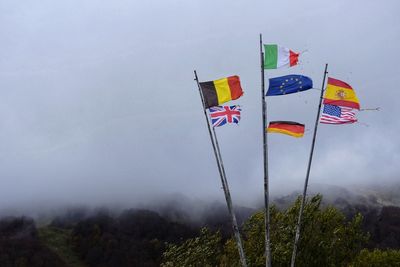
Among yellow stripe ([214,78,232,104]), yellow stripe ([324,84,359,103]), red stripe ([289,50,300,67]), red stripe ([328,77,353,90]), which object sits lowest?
yellow stripe ([324,84,359,103])

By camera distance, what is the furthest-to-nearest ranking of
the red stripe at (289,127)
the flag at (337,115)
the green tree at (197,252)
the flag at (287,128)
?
1. the green tree at (197,252)
2. the flag at (337,115)
3. the red stripe at (289,127)
4. the flag at (287,128)

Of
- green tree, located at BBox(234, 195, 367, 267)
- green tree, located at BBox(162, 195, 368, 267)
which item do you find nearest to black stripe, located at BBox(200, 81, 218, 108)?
green tree, located at BBox(234, 195, 367, 267)

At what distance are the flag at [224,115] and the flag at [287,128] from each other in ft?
6.60

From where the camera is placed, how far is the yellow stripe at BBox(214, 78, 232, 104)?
29812mm

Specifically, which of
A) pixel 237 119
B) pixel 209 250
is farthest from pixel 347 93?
pixel 209 250

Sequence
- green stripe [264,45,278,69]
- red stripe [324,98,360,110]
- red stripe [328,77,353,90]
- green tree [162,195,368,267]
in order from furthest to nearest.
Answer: green tree [162,195,368,267], red stripe [328,77,353,90], red stripe [324,98,360,110], green stripe [264,45,278,69]

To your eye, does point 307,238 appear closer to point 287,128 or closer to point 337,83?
point 337,83

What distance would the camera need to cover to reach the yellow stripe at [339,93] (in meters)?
30.5

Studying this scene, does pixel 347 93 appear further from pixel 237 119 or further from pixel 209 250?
pixel 209 250

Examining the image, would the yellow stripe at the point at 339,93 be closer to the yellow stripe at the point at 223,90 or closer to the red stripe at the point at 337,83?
the red stripe at the point at 337,83

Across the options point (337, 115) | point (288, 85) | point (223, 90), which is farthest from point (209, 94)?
point (337, 115)

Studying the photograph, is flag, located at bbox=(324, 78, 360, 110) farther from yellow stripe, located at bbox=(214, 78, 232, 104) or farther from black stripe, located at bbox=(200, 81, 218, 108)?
black stripe, located at bbox=(200, 81, 218, 108)

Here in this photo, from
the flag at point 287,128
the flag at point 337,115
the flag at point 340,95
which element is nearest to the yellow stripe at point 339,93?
the flag at point 340,95

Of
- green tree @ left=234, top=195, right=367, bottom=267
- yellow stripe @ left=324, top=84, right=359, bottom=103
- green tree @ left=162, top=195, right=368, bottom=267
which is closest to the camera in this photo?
yellow stripe @ left=324, top=84, right=359, bottom=103
